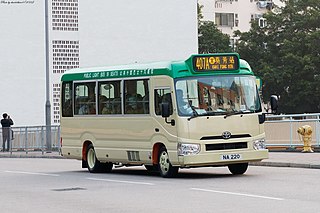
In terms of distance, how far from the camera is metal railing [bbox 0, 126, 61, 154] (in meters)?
42.8

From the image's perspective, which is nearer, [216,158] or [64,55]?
[216,158]

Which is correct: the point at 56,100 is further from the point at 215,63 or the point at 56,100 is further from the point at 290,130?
the point at 215,63

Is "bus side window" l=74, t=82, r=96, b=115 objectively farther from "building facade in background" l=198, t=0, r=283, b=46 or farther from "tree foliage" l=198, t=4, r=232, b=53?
"building facade in background" l=198, t=0, r=283, b=46

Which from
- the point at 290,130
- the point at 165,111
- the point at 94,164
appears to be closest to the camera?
the point at 165,111

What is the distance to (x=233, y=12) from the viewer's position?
3873 inches

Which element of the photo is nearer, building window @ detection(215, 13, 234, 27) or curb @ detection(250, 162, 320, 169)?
curb @ detection(250, 162, 320, 169)

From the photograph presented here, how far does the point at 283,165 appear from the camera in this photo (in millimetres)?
25922

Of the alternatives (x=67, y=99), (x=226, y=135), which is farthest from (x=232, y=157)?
(x=67, y=99)

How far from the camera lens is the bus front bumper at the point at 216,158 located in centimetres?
2106

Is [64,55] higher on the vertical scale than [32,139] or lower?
higher

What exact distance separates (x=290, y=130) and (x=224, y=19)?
63.7 meters

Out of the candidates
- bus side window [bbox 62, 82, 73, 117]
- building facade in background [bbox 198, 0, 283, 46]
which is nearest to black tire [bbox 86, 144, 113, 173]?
bus side window [bbox 62, 82, 73, 117]

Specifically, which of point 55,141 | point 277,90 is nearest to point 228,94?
point 55,141

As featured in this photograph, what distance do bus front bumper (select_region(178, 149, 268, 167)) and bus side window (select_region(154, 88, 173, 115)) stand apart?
1.23m
